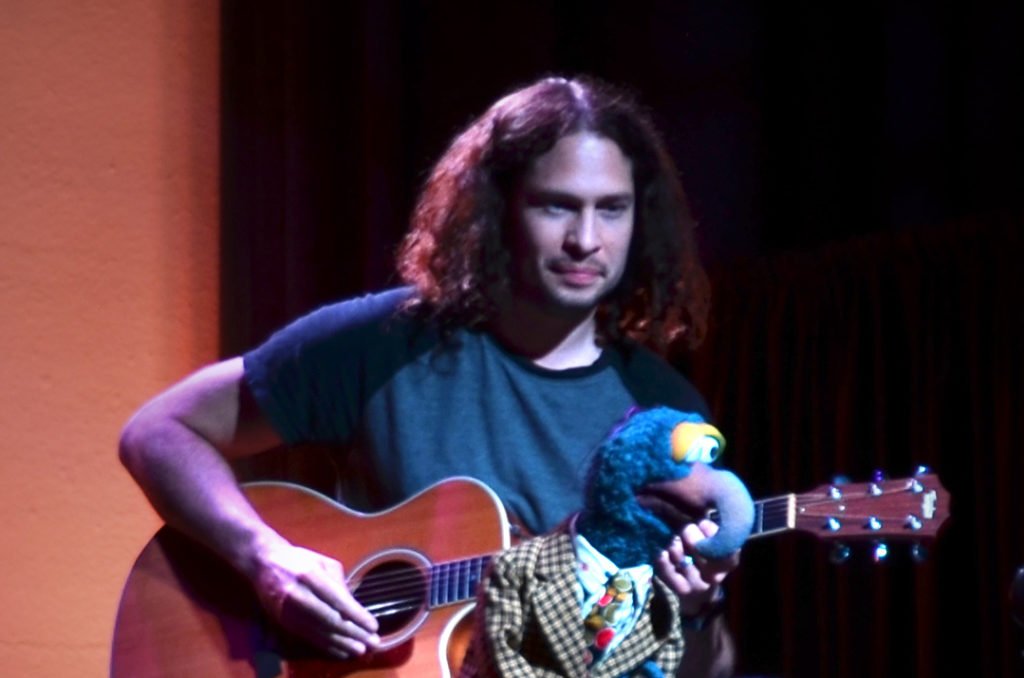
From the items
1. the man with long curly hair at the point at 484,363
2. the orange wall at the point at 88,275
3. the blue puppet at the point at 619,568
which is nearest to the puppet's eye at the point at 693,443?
the blue puppet at the point at 619,568

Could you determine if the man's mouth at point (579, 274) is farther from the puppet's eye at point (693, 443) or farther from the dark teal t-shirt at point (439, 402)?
the puppet's eye at point (693, 443)

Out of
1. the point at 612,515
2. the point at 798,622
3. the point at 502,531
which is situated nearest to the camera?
the point at 612,515

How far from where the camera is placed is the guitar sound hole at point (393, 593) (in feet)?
6.50

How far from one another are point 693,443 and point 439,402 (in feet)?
1.85

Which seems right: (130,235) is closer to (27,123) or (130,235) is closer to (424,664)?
(27,123)

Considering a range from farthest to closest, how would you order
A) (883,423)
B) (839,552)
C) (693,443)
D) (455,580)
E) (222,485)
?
(883,423) → (222,485) → (455,580) → (839,552) → (693,443)

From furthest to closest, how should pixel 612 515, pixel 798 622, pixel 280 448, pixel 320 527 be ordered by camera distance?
pixel 280 448 → pixel 798 622 → pixel 320 527 → pixel 612 515

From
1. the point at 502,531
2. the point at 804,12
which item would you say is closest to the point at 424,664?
the point at 502,531

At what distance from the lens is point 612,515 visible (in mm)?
1588

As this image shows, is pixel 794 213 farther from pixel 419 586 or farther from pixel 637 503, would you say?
pixel 637 503

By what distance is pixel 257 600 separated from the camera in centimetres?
214

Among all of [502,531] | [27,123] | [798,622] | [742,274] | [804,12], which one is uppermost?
[804,12]

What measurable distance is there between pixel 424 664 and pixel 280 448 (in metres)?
1.19

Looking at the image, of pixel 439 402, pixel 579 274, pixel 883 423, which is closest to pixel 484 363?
pixel 439 402
